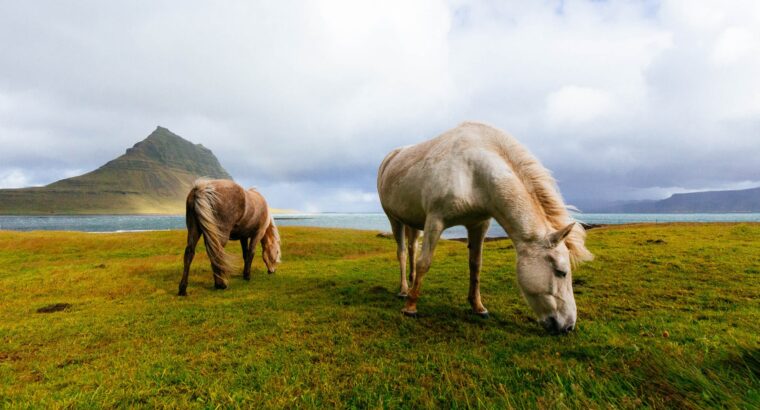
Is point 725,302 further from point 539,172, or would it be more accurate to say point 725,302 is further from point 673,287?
point 539,172

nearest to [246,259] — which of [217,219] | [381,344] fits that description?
Answer: [217,219]

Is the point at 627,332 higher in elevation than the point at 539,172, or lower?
lower

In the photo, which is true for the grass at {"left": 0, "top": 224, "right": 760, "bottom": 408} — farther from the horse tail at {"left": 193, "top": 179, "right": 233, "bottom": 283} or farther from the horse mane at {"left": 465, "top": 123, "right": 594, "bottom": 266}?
the horse mane at {"left": 465, "top": 123, "right": 594, "bottom": 266}

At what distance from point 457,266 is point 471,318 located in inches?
203

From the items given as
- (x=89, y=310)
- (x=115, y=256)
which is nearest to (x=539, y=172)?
(x=89, y=310)

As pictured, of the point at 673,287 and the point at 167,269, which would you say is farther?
the point at 167,269

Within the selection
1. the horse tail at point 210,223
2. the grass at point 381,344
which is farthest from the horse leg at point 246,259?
the horse tail at point 210,223

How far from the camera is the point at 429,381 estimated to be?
118 inches

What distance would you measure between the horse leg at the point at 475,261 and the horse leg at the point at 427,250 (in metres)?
0.92

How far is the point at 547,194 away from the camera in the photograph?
14.6 ft

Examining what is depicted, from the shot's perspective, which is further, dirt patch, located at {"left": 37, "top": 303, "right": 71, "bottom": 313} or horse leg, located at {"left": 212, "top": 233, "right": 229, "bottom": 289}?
horse leg, located at {"left": 212, "top": 233, "right": 229, "bottom": 289}

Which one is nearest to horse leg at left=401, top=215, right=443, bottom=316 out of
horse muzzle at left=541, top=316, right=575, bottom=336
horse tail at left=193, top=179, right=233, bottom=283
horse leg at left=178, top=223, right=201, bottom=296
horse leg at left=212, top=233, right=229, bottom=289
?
horse muzzle at left=541, top=316, right=575, bottom=336

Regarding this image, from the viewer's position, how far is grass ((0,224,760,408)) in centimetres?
259

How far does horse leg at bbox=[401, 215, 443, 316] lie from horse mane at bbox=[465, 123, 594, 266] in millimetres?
1422
